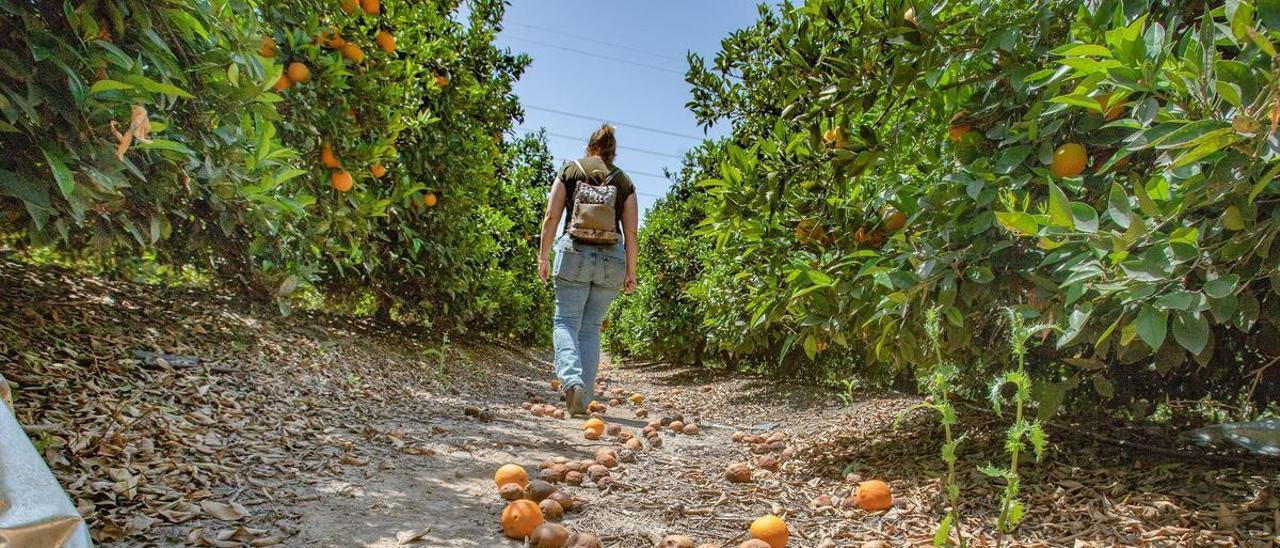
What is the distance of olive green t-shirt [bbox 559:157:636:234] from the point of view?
4609 millimetres

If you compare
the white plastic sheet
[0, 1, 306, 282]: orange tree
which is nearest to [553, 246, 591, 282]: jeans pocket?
[0, 1, 306, 282]: orange tree

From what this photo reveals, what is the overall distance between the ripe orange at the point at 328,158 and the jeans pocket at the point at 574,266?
1.48 meters

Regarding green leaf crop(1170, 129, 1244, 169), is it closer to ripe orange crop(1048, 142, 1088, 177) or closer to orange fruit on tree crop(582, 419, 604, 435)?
ripe orange crop(1048, 142, 1088, 177)

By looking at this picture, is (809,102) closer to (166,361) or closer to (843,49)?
(843,49)

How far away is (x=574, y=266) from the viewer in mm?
4488

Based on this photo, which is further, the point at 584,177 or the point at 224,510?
the point at 584,177

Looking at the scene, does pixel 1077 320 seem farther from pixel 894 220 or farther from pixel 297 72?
pixel 297 72

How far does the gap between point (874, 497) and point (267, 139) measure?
2.56m

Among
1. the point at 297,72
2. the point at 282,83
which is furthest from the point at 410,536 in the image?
the point at 297,72

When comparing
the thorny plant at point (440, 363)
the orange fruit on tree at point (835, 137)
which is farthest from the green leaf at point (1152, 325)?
the thorny plant at point (440, 363)

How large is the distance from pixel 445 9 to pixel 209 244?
13.6ft

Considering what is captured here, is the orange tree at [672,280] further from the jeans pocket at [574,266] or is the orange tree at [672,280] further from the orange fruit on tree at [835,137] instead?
the orange fruit on tree at [835,137]

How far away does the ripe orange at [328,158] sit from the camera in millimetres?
4141

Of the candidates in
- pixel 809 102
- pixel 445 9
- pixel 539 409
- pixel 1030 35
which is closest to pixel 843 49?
pixel 809 102
